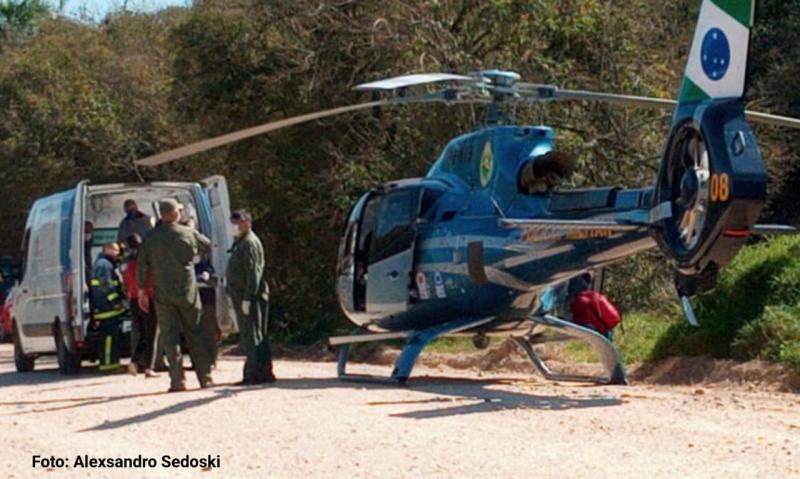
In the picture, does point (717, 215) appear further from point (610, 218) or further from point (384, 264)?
point (384, 264)

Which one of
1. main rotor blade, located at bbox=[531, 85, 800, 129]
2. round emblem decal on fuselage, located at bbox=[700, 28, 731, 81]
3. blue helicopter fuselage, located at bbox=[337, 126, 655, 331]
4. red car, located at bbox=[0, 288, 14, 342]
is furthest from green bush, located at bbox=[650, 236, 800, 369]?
red car, located at bbox=[0, 288, 14, 342]

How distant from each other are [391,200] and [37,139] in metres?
23.6

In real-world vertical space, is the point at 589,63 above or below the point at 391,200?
above

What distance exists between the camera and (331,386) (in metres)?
14.6

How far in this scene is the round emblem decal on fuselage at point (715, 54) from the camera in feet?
36.5

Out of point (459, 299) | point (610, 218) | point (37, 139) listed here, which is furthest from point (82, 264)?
point (37, 139)

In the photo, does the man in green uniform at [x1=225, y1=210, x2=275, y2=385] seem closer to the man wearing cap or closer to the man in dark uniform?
the man in dark uniform

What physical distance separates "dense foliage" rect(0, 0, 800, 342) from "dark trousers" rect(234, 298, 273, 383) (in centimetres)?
858

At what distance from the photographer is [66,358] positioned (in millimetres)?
17547

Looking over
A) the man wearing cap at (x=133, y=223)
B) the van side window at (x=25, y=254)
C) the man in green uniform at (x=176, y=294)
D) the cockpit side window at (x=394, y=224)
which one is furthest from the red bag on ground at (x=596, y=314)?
the van side window at (x=25, y=254)

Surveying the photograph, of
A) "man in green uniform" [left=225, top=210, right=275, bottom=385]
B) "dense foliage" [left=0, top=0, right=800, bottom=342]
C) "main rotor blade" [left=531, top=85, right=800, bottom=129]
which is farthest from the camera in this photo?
"dense foliage" [left=0, top=0, right=800, bottom=342]

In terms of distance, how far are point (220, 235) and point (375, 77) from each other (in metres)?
7.73

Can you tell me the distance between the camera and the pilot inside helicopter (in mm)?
13891

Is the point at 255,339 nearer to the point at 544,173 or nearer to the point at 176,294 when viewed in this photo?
the point at 176,294
